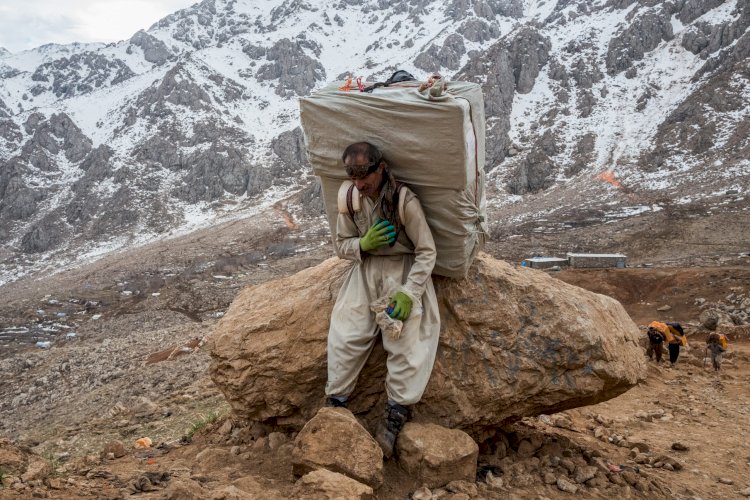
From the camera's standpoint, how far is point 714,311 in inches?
506

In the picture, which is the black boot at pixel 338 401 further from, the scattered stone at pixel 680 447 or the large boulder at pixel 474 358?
the scattered stone at pixel 680 447

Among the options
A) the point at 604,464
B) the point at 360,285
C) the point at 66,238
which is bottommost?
the point at 66,238

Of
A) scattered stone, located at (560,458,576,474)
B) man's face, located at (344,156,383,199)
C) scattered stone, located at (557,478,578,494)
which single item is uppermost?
man's face, located at (344,156,383,199)

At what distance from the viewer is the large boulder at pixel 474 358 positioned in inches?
152

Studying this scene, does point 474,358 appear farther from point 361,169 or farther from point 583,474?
point 361,169

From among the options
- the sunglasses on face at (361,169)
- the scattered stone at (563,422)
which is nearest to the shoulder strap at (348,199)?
the sunglasses on face at (361,169)

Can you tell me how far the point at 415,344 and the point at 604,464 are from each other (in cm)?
179

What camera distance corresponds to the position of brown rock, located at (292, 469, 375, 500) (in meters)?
2.71

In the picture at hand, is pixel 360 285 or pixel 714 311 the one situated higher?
pixel 360 285

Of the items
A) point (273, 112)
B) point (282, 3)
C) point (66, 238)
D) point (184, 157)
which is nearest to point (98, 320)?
point (66, 238)

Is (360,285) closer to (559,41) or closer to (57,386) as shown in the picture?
(57,386)

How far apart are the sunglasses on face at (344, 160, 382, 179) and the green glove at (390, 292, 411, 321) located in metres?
0.81

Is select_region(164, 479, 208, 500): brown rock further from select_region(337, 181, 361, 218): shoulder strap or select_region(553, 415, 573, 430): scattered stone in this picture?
select_region(553, 415, 573, 430): scattered stone

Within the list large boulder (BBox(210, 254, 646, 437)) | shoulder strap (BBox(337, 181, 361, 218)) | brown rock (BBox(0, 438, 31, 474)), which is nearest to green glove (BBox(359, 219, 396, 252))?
shoulder strap (BBox(337, 181, 361, 218))
